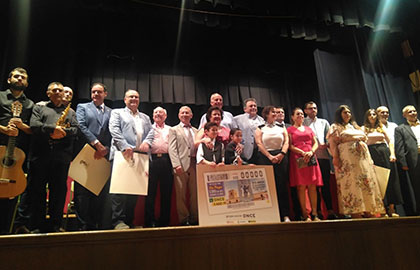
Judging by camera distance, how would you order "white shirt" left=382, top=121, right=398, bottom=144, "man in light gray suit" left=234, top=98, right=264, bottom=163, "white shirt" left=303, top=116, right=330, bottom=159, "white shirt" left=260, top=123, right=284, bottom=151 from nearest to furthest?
"white shirt" left=260, top=123, right=284, bottom=151 < "man in light gray suit" left=234, top=98, right=264, bottom=163 < "white shirt" left=303, top=116, right=330, bottom=159 < "white shirt" left=382, top=121, right=398, bottom=144

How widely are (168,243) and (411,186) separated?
335 cm

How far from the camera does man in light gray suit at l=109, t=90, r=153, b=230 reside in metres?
2.72

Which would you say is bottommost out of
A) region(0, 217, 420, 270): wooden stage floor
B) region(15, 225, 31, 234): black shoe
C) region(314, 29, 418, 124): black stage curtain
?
region(0, 217, 420, 270): wooden stage floor

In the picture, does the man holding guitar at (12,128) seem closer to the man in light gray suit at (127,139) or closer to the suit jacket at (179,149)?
the man in light gray suit at (127,139)

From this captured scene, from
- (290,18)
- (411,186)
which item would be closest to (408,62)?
(290,18)

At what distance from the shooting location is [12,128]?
243cm

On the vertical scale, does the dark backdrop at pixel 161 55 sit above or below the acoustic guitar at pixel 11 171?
above

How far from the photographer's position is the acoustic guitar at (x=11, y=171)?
2332 mm

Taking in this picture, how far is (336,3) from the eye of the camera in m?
4.74

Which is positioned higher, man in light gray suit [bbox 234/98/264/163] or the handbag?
man in light gray suit [bbox 234/98/264/163]

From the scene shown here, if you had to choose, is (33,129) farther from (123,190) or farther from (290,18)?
(290,18)

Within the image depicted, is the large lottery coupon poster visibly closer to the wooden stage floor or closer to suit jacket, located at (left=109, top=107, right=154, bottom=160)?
the wooden stage floor

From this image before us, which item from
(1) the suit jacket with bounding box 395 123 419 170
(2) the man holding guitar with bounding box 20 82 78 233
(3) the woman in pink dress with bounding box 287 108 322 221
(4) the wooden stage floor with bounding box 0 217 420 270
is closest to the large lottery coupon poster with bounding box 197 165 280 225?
(4) the wooden stage floor with bounding box 0 217 420 270

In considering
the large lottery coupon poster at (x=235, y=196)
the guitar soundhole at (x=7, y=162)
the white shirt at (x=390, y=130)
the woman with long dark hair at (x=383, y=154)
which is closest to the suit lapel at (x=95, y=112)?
the guitar soundhole at (x=7, y=162)
